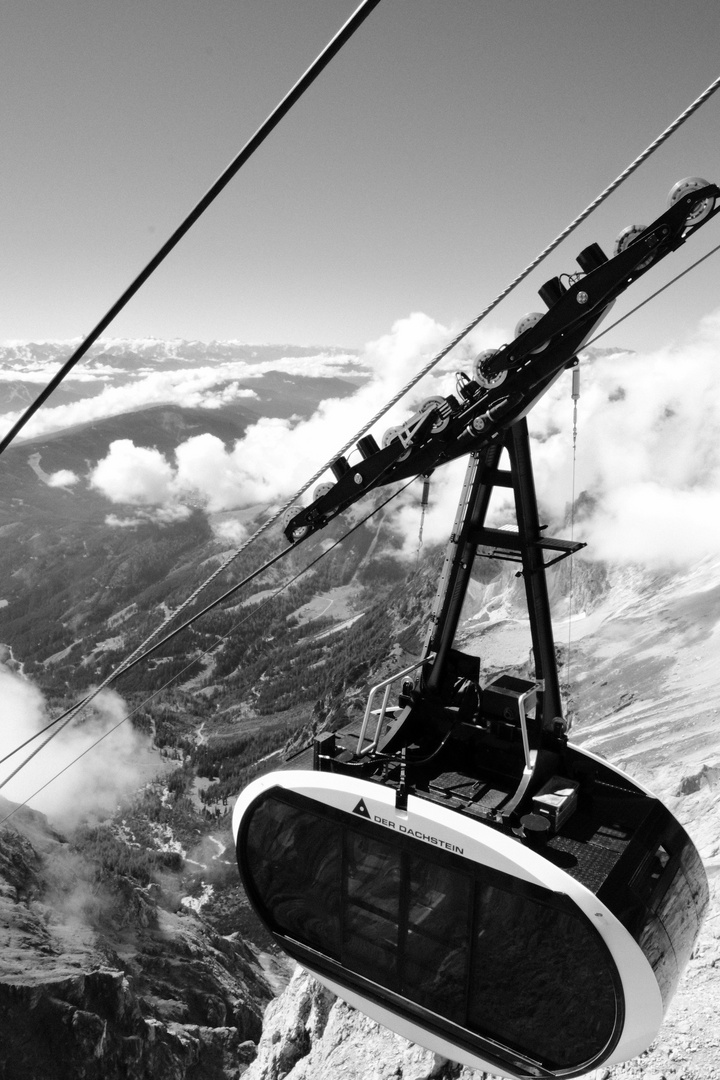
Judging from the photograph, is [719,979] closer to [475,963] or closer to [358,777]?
[475,963]

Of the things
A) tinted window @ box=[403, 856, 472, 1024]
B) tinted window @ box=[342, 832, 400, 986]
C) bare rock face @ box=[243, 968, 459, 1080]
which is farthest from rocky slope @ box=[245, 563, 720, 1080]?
tinted window @ box=[342, 832, 400, 986]

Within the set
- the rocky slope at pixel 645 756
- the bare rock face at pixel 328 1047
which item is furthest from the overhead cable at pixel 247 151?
the bare rock face at pixel 328 1047

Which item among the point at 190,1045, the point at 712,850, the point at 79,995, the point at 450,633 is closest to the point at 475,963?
the point at 450,633

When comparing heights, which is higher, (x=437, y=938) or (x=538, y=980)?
(x=437, y=938)

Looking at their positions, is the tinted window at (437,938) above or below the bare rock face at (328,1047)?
above

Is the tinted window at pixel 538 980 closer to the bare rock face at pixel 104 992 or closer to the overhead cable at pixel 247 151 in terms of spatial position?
the overhead cable at pixel 247 151

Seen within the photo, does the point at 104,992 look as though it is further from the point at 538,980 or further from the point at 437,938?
the point at 538,980

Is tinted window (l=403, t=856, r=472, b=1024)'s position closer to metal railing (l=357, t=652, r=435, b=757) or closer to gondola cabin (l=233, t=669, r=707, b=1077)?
gondola cabin (l=233, t=669, r=707, b=1077)

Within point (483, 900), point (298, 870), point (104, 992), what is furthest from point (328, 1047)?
point (104, 992)
